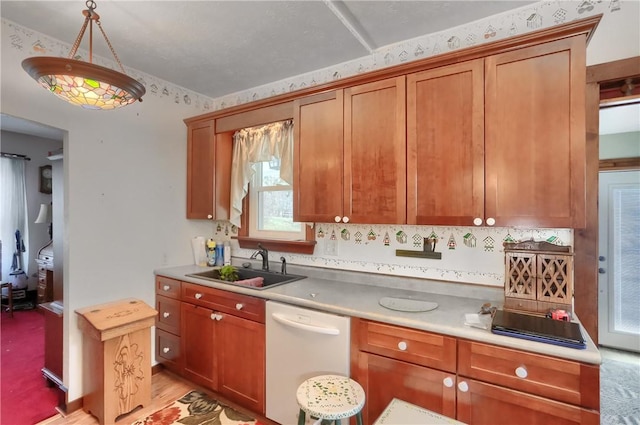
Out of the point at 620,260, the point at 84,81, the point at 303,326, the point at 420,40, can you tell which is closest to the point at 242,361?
the point at 303,326

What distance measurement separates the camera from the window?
2.79 meters

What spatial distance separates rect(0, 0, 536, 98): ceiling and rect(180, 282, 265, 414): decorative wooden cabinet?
1760mm

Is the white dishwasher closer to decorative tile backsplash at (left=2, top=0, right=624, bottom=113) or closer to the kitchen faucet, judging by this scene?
→ the kitchen faucet

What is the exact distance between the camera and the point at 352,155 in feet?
6.64

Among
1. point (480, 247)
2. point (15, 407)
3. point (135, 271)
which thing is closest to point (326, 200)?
point (480, 247)

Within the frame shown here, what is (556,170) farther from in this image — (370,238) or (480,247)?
(370,238)

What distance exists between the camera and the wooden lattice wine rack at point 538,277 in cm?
149

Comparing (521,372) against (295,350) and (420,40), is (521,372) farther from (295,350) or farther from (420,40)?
(420,40)

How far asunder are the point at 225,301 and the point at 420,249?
1.40 m

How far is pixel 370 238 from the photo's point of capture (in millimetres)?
2309

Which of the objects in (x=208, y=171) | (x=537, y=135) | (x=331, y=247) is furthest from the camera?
(x=208, y=171)

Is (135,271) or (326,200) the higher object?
(326,200)

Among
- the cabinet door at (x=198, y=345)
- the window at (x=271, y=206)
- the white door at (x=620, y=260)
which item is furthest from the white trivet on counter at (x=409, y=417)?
the white door at (x=620, y=260)

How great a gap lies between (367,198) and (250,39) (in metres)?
1.36
